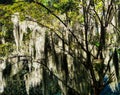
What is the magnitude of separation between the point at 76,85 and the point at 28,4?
3.37 metres

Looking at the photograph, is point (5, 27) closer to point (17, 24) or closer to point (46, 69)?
point (17, 24)

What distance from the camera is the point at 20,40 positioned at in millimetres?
12922

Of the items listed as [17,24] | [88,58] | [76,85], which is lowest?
[76,85]

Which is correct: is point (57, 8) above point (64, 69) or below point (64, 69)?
above

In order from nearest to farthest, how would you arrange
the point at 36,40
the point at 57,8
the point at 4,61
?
1. the point at 36,40
2. the point at 4,61
3. the point at 57,8

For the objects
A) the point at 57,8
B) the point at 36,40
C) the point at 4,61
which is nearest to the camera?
the point at 36,40

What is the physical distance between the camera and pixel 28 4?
44.8 feet

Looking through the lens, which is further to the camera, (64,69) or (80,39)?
(80,39)

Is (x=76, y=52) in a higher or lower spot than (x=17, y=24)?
lower

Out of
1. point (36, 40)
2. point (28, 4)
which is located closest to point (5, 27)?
point (28, 4)

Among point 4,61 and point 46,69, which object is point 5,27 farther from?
point 46,69

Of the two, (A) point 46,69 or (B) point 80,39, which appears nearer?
(A) point 46,69

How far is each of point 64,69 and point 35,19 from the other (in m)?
2.35

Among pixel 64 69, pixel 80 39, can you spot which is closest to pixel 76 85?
pixel 64 69
